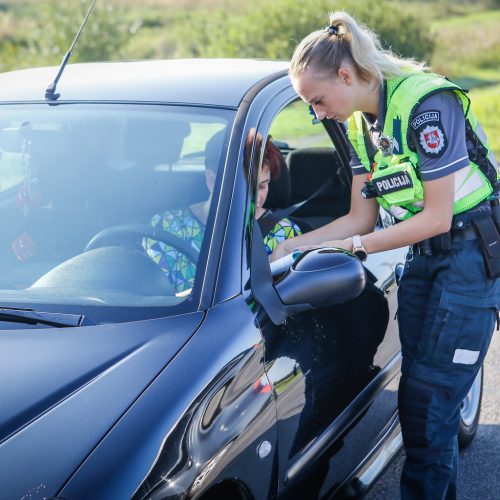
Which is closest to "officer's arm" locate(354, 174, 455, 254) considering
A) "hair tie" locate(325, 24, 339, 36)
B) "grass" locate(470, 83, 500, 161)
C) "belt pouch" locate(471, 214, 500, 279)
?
"belt pouch" locate(471, 214, 500, 279)

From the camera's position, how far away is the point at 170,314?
240 cm

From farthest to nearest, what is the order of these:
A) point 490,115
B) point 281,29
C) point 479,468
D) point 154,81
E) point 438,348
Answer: point 281,29 < point 490,115 < point 479,468 < point 154,81 < point 438,348

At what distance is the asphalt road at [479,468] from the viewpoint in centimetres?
363

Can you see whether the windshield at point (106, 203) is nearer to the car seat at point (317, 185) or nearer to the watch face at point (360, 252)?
the watch face at point (360, 252)

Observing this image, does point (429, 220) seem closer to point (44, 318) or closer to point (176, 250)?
point (176, 250)

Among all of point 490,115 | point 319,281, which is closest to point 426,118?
point 319,281

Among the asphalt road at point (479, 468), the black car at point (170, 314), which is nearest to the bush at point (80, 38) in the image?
the asphalt road at point (479, 468)

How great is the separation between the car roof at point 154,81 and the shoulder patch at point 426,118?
0.56 metres

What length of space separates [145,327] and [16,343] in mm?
323

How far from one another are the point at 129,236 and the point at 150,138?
0.34m

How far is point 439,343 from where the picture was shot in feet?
9.30

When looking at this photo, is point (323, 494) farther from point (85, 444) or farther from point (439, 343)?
point (85, 444)

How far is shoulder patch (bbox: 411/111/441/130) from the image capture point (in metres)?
2.59

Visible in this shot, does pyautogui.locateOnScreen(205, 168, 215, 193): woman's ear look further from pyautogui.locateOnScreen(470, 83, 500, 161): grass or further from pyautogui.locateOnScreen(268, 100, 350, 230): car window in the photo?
pyautogui.locateOnScreen(470, 83, 500, 161): grass
